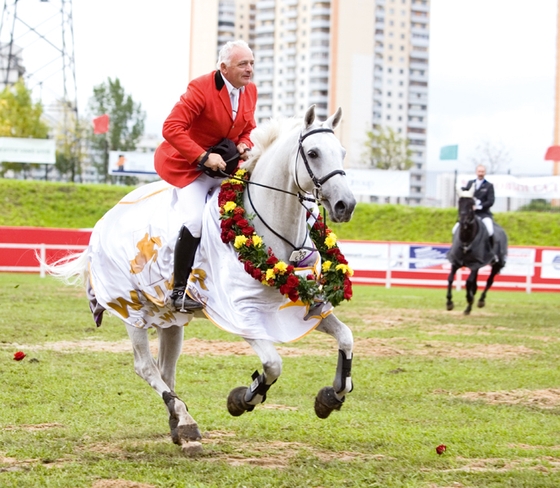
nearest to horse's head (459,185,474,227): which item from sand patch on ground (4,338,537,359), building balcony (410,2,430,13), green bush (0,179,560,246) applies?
sand patch on ground (4,338,537,359)

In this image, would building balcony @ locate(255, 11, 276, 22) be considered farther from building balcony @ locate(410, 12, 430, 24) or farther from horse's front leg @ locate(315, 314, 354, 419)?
horse's front leg @ locate(315, 314, 354, 419)

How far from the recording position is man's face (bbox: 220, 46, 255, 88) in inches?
254

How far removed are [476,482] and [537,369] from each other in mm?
5762

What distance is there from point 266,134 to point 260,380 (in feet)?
6.05

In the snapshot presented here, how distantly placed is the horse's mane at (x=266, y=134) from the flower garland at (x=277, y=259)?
0.11 metres

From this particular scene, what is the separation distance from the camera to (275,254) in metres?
6.05

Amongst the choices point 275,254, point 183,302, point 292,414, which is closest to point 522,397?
point 292,414

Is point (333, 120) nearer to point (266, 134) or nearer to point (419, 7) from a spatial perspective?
point (266, 134)

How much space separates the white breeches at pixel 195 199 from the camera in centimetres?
645

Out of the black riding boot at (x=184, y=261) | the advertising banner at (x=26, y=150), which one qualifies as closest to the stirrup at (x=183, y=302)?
the black riding boot at (x=184, y=261)

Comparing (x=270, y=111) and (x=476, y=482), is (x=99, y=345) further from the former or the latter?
(x=270, y=111)

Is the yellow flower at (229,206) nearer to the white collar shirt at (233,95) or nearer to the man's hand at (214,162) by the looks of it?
the man's hand at (214,162)

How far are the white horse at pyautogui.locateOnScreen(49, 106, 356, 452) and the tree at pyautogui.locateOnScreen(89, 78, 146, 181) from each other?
62.3 m

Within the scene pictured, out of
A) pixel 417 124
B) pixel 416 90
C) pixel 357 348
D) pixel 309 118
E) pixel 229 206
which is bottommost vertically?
pixel 357 348
